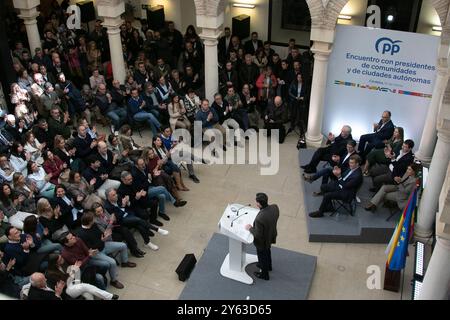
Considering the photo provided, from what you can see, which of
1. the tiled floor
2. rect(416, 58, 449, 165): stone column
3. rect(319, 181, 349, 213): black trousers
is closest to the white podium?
the tiled floor

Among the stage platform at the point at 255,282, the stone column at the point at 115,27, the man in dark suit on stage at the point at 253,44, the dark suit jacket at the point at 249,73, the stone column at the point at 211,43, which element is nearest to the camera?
the stage platform at the point at 255,282

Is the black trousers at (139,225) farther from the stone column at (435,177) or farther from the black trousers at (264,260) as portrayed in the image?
the stone column at (435,177)

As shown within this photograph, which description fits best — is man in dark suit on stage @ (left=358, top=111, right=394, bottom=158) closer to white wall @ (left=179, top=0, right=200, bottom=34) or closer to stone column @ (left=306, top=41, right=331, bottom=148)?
stone column @ (left=306, top=41, right=331, bottom=148)

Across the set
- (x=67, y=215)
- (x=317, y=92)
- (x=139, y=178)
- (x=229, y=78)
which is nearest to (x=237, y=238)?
(x=139, y=178)

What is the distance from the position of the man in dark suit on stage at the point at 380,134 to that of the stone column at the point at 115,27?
6.11 metres

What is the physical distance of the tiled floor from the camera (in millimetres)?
8203

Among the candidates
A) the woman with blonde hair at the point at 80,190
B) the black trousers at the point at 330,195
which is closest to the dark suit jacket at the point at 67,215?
the woman with blonde hair at the point at 80,190

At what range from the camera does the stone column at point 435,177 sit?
25.0 ft

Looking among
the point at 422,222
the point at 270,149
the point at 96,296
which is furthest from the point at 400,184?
the point at 96,296

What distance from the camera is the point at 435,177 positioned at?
8391mm

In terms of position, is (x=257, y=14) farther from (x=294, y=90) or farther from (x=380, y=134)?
(x=380, y=134)

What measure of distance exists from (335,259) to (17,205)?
5263 mm

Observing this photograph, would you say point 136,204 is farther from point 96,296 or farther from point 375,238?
point 375,238

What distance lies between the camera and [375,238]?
29.8 feet
